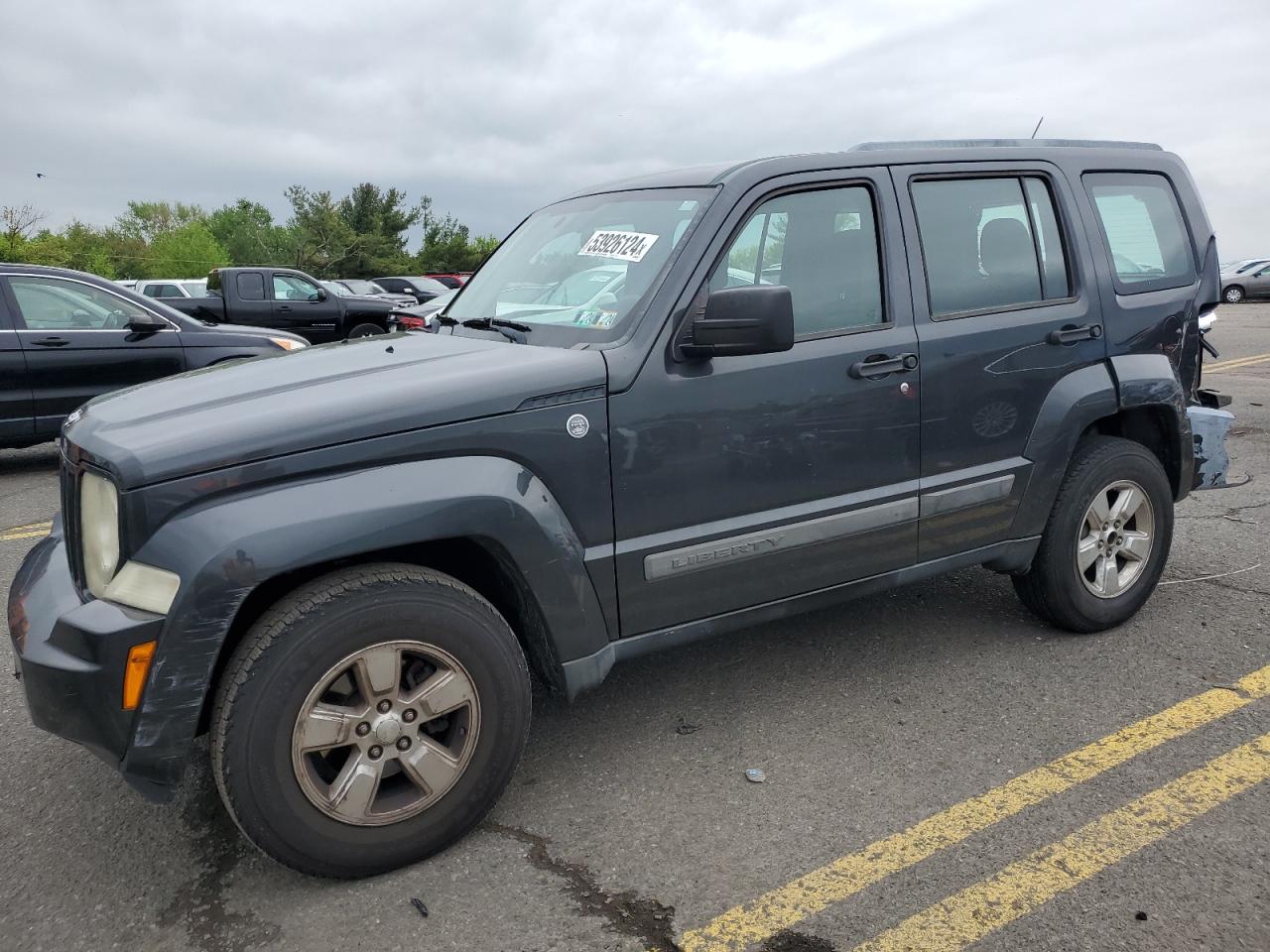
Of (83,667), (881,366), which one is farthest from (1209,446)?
(83,667)

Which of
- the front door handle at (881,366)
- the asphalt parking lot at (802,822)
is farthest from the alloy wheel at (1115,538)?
the front door handle at (881,366)

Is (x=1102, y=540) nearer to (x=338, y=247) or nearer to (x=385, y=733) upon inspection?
(x=385, y=733)

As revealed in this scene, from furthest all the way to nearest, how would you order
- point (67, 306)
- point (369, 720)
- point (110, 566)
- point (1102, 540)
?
point (67, 306)
point (1102, 540)
point (369, 720)
point (110, 566)

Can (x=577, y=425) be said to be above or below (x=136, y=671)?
above

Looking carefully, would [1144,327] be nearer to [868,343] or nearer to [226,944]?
[868,343]

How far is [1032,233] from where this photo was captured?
3664 millimetres

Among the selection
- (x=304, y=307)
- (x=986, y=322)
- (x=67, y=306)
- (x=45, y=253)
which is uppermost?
(x=45, y=253)

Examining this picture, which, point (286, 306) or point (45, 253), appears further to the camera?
point (45, 253)

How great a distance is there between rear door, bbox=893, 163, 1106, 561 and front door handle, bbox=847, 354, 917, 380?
0.08 metres

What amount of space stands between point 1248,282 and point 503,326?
34195 millimetres

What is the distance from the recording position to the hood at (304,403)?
7.61 feet

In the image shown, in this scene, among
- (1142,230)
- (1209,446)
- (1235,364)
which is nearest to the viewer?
(1142,230)

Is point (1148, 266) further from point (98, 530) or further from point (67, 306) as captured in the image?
point (67, 306)

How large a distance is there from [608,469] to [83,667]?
1374 millimetres
